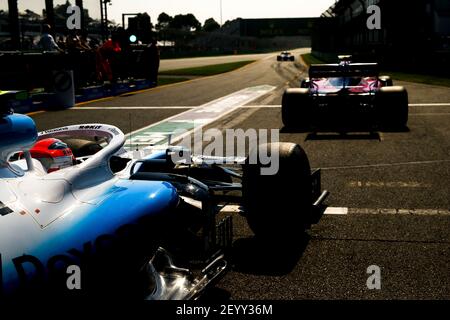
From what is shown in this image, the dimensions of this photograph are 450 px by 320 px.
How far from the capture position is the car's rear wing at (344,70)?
1353cm

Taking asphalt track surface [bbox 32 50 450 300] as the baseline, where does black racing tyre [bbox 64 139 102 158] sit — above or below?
above

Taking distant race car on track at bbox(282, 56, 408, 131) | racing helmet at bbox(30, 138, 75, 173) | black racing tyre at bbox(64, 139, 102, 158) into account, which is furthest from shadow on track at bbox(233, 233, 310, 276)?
distant race car on track at bbox(282, 56, 408, 131)

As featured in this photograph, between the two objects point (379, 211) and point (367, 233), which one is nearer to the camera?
point (367, 233)

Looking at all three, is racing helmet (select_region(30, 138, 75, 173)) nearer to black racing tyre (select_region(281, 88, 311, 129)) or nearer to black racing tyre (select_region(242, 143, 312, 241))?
black racing tyre (select_region(242, 143, 312, 241))

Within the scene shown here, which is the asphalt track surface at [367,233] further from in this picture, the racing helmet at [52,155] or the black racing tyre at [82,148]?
the racing helmet at [52,155]

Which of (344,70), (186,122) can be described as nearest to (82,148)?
(344,70)

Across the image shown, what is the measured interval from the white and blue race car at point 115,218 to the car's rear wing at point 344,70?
27.7 ft

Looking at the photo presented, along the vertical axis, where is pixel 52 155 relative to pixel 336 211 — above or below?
above

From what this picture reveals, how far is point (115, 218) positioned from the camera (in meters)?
3.62

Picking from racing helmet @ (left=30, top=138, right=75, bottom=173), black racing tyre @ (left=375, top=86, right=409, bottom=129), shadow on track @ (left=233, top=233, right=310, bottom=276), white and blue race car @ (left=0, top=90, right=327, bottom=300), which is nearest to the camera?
white and blue race car @ (left=0, top=90, right=327, bottom=300)

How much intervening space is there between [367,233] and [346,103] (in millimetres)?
7646

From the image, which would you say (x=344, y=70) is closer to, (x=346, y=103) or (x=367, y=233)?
(x=346, y=103)

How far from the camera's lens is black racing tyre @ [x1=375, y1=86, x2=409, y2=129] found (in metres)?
13.1

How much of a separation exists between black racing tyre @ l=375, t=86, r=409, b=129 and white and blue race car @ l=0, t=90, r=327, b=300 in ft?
26.9
